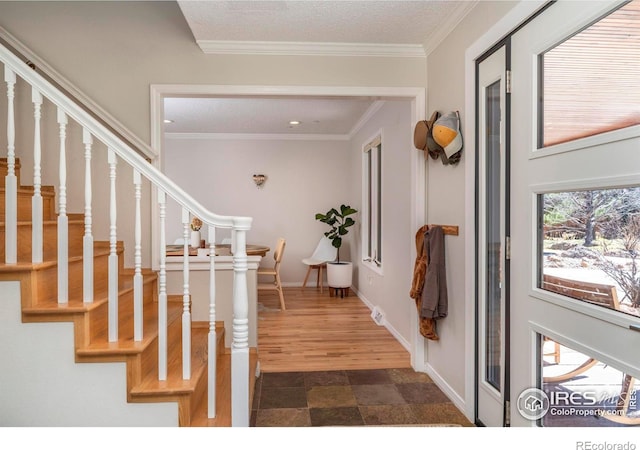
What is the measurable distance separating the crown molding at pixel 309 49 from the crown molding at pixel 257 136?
3692 millimetres

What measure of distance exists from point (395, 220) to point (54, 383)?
3.23 m

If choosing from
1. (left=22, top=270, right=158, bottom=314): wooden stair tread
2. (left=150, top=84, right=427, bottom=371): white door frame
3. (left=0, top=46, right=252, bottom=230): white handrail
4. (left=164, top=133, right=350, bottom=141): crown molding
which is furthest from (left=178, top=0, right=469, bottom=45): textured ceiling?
(left=164, top=133, right=350, bottom=141): crown molding

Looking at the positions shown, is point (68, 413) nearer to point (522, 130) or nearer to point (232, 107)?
point (522, 130)

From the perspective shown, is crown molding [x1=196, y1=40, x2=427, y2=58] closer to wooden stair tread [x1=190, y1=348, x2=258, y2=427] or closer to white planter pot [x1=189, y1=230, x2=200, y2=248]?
white planter pot [x1=189, y1=230, x2=200, y2=248]

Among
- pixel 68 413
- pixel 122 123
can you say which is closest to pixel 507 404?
pixel 68 413

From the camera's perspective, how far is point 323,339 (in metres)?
3.91

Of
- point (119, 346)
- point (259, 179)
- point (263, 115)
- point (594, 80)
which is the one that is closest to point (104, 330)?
point (119, 346)

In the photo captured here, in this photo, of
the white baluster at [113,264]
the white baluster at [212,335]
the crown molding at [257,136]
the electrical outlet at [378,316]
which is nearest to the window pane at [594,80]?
the white baluster at [212,335]

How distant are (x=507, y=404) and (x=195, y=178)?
581 centimetres

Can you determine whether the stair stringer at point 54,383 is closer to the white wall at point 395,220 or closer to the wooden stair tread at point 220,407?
the wooden stair tread at point 220,407

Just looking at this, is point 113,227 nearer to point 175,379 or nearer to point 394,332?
point 175,379

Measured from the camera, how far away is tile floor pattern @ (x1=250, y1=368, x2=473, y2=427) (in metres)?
2.38

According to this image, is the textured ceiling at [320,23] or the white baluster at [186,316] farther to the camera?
the textured ceiling at [320,23]

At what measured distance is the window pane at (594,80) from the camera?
1307 mm
